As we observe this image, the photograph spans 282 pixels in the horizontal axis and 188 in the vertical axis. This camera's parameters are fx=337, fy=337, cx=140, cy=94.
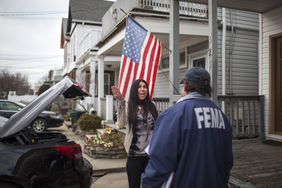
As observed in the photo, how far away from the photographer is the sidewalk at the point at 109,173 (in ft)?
20.1

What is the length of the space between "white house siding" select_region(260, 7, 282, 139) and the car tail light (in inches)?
178

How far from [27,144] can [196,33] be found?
20.9 feet

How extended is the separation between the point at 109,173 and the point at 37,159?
339 centimetres

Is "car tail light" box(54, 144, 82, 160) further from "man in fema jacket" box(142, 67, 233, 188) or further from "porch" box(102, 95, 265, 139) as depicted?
"porch" box(102, 95, 265, 139)

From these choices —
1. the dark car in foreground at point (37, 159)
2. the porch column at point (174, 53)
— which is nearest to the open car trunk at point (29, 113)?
the dark car in foreground at point (37, 159)

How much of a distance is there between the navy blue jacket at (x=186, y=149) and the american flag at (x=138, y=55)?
403cm

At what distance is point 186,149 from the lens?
87.2 inches

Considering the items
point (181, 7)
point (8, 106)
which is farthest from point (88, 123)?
point (181, 7)

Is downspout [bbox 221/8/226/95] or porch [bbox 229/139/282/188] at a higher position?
downspout [bbox 221/8/226/95]

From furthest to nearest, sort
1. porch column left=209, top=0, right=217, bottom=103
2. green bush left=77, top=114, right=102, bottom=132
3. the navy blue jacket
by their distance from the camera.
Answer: green bush left=77, top=114, right=102, bottom=132 < porch column left=209, top=0, right=217, bottom=103 < the navy blue jacket

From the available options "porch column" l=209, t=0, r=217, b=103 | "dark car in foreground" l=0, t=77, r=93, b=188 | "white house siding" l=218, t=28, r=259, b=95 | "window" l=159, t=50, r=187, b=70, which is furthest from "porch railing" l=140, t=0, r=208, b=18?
"dark car in foreground" l=0, t=77, r=93, b=188

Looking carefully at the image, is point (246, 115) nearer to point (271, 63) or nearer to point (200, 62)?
point (271, 63)

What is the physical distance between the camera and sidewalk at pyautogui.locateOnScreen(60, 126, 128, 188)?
6.14 m

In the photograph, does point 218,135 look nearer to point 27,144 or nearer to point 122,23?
point 27,144
